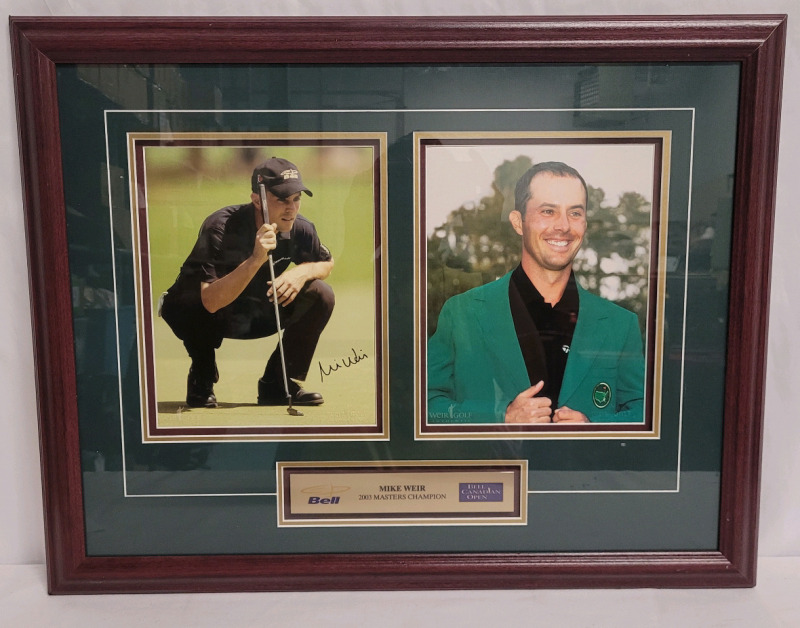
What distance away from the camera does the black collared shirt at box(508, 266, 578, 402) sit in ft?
1.93

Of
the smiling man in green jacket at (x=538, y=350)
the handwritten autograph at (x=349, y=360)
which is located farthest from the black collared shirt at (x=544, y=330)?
the handwritten autograph at (x=349, y=360)

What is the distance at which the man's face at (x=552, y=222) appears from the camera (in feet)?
1.88

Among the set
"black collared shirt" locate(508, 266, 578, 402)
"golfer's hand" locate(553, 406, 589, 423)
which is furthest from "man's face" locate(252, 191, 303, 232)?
"golfer's hand" locate(553, 406, 589, 423)

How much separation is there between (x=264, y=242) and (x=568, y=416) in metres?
0.37

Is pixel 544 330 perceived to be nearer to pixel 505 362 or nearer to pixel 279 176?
pixel 505 362

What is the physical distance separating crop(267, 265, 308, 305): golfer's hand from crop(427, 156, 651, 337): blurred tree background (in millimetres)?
135

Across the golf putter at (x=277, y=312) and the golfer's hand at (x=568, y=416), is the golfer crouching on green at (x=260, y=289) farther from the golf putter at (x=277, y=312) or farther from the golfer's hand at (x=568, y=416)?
the golfer's hand at (x=568, y=416)

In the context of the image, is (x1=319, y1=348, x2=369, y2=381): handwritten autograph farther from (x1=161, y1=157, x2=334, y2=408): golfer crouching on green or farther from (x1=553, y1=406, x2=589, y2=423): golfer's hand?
(x1=553, y1=406, x2=589, y2=423): golfer's hand

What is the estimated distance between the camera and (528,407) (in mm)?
598

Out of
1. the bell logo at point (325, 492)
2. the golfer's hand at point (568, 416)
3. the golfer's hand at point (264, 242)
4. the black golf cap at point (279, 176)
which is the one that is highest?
the black golf cap at point (279, 176)

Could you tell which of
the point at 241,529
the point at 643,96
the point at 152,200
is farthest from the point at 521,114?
the point at 241,529

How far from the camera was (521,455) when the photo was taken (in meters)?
0.60

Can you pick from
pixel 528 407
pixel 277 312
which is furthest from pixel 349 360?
pixel 528 407

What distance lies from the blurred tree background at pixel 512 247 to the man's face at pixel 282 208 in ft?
0.47
